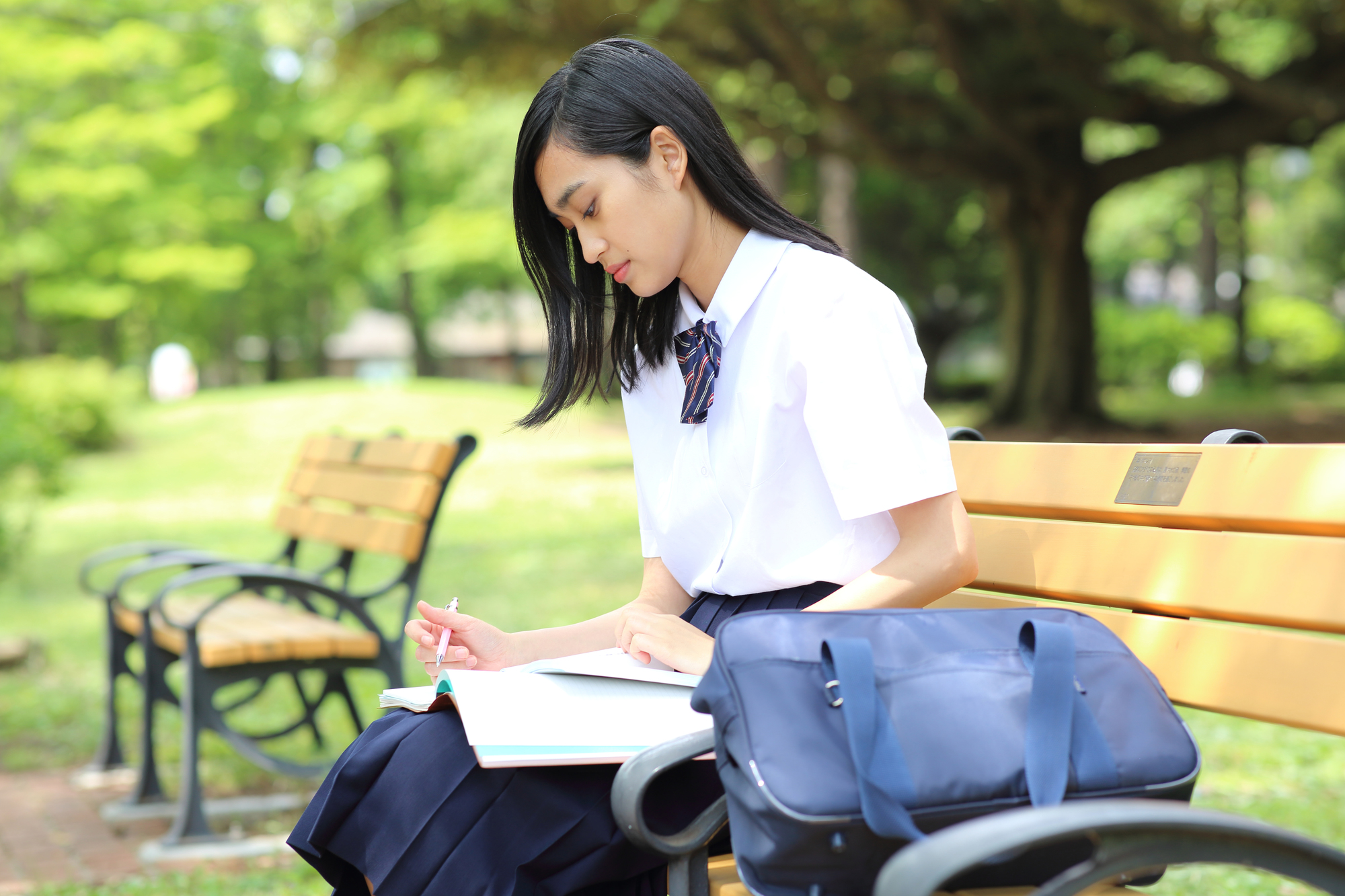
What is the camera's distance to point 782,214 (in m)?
2.19

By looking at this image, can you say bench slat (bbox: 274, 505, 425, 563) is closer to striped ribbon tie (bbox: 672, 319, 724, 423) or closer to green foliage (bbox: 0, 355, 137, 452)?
striped ribbon tie (bbox: 672, 319, 724, 423)

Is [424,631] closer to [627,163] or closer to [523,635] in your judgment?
[523,635]

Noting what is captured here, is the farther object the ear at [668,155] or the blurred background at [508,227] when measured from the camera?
the blurred background at [508,227]

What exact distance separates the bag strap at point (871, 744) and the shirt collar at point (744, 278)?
30.7 inches

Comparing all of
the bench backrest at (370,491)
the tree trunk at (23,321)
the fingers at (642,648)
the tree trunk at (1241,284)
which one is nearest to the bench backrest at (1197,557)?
the fingers at (642,648)

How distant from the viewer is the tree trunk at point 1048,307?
16172mm

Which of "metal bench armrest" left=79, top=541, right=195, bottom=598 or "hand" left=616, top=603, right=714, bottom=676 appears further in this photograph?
"metal bench armrest" left=79, top=541, right=195, bottom=598

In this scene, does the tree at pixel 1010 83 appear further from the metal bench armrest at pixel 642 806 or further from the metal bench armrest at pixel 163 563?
the metal bench armrest at pixel 642 806

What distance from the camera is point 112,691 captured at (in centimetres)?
475

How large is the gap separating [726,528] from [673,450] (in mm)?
219

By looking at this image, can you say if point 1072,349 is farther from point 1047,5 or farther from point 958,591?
point 958,591

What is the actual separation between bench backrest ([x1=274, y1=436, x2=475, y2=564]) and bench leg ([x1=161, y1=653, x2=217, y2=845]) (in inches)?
26.1

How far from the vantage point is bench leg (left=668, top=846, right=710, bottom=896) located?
1.70m

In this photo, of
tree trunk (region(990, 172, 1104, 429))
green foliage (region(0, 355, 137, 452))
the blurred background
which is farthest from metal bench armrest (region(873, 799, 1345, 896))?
green foliage (region(0, 355, 137, 452))
